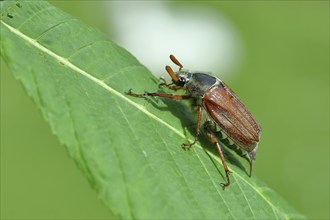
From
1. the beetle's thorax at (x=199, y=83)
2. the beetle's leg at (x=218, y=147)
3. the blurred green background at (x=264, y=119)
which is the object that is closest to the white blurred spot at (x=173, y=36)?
the blurred green background at (x=264, y=119)

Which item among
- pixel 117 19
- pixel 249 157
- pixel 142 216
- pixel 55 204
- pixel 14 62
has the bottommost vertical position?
pixel 55 204

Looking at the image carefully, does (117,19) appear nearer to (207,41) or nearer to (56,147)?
(207,41)

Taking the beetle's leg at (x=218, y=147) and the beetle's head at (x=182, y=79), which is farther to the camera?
the beetle's head at (x=182, y=79)

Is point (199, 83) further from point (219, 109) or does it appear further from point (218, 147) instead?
point (218, 147)

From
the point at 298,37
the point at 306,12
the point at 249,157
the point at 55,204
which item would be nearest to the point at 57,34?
the point at 249,157

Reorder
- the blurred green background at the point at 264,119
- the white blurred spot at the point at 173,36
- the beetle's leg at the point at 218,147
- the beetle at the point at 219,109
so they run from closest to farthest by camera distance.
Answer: the beetle's leg at the point at 218,147 < the beetle at the point at 219,109 < the blurred green background at the point at 264,119 < the white blurred spot at the point at 173,36

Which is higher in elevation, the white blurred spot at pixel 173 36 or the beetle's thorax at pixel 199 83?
the beetle's thorax at pixel 199 83

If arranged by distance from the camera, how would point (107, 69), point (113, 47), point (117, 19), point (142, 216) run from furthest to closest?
point (117, 19), point (113, 47), point (107, 69), point (142, 216)

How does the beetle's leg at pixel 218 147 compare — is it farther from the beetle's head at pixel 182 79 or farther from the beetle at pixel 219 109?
the beetle's head at pixel 182 79
